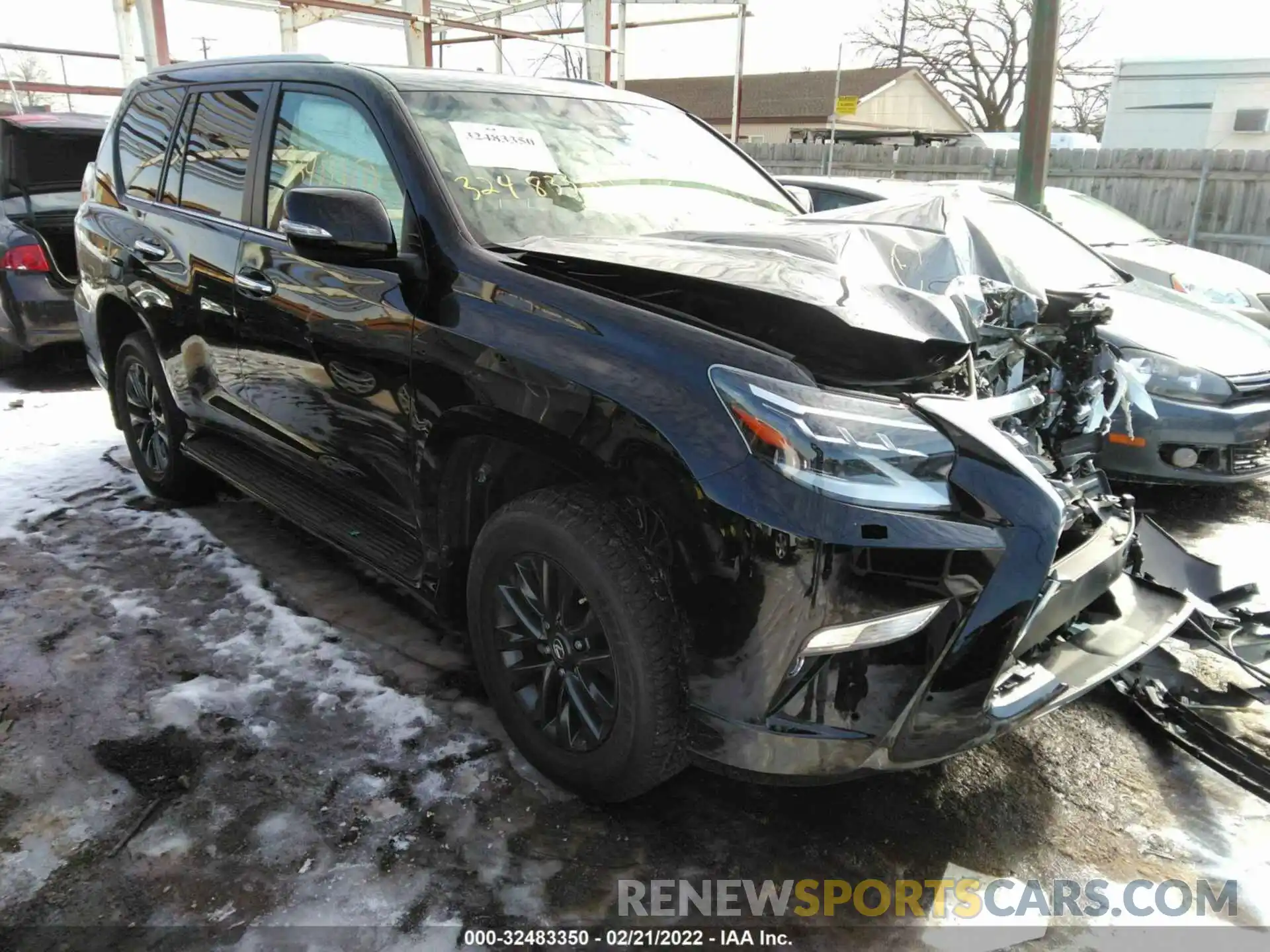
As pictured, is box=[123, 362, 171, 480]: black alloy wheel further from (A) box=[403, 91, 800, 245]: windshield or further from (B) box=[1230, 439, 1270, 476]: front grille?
(B) box=[1230, 439, 1270, 476]: front grille

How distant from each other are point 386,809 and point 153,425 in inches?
115

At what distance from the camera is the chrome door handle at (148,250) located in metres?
3.87

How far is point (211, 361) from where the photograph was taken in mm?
3670

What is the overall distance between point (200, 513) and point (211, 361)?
1.11 m

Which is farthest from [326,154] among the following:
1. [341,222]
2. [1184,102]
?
[1184,102]

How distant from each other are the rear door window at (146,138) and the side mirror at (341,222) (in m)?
1.87

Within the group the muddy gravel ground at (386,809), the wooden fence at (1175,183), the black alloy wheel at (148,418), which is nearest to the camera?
the muddy gravel ground at (386,809)

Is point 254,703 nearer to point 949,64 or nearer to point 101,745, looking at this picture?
point 101,745

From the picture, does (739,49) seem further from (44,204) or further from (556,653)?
(556,653)

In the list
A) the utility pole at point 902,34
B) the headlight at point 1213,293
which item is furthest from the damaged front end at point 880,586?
the utility pole at point 902,34

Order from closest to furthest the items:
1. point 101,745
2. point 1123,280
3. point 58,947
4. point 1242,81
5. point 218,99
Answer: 1. point 58,947
2. point 101,745
3. point 218,99
4. point 1123,280
5. point 1242,81

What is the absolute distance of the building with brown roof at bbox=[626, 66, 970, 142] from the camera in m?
33.8

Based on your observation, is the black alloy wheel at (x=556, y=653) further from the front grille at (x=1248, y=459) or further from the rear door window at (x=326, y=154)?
the front grille at (x=1248, y=459)

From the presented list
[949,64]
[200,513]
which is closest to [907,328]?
[200,513]
